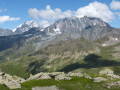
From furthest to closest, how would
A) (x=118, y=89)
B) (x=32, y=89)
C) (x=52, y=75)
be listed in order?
1. (x=52, y=75)
2. (x=118, y=89)
3. (x=32, y=89)

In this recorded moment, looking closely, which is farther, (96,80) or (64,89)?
(96,80)

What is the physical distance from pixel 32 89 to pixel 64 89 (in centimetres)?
990

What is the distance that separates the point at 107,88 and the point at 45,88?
21.3 meters

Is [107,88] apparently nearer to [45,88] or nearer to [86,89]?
[86,89]

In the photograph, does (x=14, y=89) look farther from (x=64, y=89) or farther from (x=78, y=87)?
(x=78, y=87)

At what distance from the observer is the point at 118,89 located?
2566 inches

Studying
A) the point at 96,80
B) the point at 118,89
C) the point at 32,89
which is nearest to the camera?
the point at 32,89

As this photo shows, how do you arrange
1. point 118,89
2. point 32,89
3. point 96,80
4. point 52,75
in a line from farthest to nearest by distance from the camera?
point 52,75 → point 96,80 → point 118,89 → point 32,89

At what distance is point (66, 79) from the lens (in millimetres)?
84875

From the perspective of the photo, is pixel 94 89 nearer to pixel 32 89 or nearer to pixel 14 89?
pixel 32 89

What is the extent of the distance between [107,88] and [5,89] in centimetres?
3351

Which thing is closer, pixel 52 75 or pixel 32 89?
pixel 32 89

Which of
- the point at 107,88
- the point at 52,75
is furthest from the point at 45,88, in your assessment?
the point at 52,75

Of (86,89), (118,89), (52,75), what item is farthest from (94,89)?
(52,75)
